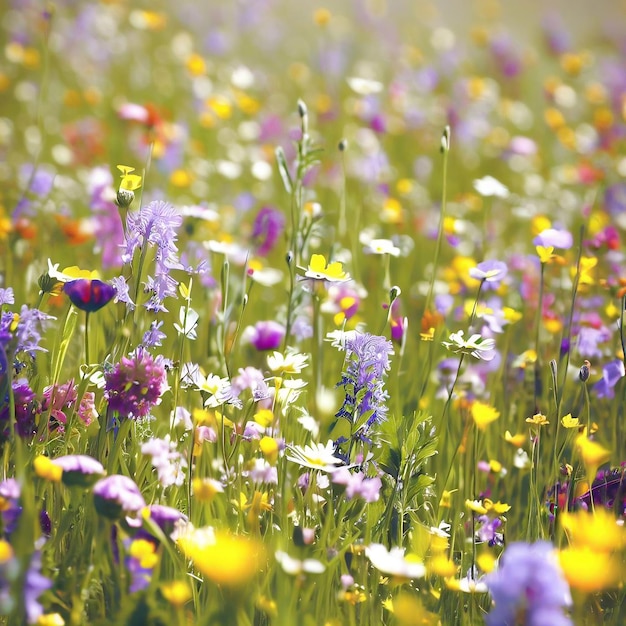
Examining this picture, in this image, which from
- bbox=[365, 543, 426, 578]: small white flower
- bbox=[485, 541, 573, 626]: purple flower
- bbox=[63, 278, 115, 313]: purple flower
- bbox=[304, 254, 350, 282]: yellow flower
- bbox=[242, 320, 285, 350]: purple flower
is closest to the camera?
bbox=[485, 541, 573, 626]: purple flower

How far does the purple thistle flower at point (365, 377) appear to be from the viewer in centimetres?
130

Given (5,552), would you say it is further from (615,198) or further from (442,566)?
(615,198)

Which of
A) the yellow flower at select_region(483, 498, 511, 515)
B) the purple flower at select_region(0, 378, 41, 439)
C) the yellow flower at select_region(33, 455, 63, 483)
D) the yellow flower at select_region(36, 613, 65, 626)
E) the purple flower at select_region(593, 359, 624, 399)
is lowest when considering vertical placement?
the yellow flower at select_region(36, 613, 65, 626)

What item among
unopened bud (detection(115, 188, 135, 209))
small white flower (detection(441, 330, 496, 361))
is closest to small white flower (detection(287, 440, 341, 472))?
small white flower (detection(441, 330, 496, 361))

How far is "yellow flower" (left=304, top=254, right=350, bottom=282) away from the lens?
141cm

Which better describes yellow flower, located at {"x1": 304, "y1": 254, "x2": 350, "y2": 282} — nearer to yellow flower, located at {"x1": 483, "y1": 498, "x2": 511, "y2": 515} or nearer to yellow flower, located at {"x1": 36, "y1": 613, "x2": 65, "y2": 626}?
yellow flower, located at {"x1": 483, "y1": 498, "x2": 511, "y2": 515}

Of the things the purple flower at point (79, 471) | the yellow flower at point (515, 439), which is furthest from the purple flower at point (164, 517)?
the yellow flower at point (515, 439)

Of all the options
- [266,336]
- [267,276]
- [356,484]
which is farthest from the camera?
[267,276]

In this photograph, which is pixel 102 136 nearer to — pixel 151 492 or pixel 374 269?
pixel 374 269

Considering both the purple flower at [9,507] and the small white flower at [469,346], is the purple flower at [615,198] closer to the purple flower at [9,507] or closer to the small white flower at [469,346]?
the small white flower at [469,346]

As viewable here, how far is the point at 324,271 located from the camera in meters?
1.44

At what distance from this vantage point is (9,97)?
3928 mm

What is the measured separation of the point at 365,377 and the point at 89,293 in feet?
1.59

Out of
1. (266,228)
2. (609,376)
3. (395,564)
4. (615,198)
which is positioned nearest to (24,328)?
(395,564)
